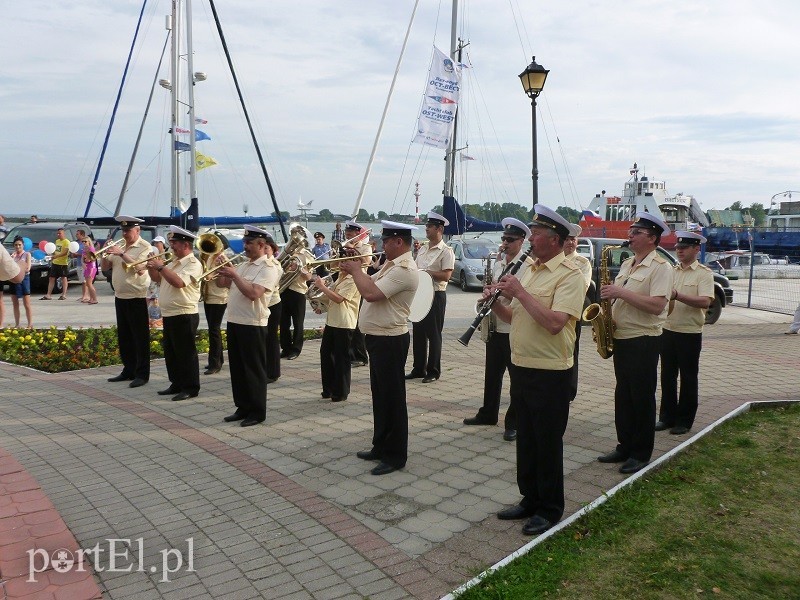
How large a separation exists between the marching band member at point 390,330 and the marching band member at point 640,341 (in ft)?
5.42

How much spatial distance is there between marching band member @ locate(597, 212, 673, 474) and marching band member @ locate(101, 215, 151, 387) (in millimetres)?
5875

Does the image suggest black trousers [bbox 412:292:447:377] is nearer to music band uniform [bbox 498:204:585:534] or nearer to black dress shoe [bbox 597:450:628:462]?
black dress shoe [bbox 597:450:628:462]

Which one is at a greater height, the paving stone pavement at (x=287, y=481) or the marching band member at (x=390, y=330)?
the marching band member at (x=390, y=330)

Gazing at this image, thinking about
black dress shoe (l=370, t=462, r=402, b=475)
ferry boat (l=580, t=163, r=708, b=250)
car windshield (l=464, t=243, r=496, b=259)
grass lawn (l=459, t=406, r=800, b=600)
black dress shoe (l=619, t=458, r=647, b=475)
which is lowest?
black dress shoe (l=370, t=462, r=402, b=475)

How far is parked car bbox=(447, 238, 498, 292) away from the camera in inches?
818

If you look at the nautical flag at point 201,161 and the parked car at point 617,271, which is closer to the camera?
the parked car at point 617,271

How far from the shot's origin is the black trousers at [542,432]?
4172 mm

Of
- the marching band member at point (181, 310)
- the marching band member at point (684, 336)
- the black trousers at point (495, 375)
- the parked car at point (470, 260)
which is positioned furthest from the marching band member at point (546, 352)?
the parked car at point (470, 260)

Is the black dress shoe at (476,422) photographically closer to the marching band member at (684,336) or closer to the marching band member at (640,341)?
the marching band member at (640,341)

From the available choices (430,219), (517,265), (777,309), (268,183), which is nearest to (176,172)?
(268,183)

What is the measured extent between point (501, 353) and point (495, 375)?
0.25m

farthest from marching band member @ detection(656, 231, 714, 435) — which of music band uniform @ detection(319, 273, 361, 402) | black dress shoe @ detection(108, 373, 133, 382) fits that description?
black dress shoe @ detection(108, 373, 133, 382)

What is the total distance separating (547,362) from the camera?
4.16 meters

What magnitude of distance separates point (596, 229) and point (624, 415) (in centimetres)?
3018
